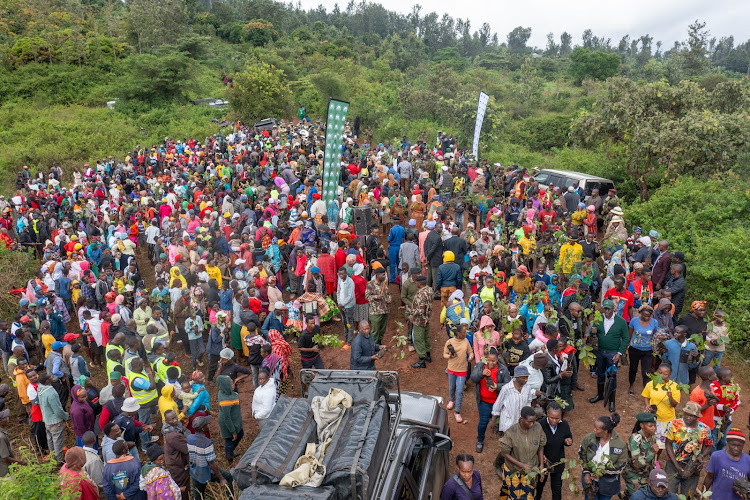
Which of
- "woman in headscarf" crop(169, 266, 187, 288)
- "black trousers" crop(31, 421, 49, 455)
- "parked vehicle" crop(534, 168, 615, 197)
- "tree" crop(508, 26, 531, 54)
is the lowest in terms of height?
"black trousers" crop(31, 421, 49, 455)

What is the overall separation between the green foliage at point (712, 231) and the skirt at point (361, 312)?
6126 mm

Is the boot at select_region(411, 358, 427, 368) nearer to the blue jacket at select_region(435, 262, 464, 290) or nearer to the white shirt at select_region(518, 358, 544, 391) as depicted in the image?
the blue jacket at select_region(435, 262, 464, 290)

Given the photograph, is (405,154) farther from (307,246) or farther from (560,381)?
(560,381)

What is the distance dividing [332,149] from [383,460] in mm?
9636

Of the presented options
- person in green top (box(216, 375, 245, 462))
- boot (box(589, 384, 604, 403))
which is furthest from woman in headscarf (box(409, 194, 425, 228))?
person in green top (box(216, 375, 245, 462))

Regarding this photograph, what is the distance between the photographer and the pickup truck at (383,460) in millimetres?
4078

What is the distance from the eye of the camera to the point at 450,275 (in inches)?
379

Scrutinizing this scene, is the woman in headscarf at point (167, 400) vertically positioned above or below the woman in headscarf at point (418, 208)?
below

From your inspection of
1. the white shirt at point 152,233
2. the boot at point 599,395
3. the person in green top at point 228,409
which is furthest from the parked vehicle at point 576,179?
the white shirt at point 152,233

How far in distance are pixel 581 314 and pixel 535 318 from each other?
673 mm

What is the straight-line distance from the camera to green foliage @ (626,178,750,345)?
10297mm

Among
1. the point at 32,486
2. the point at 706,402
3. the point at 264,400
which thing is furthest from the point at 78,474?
the point at 706,402

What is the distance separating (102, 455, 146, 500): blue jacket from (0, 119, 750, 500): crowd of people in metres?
0.02

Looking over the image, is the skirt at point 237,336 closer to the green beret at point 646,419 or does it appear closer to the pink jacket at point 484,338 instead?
the pink jacket at point 484,338
